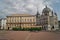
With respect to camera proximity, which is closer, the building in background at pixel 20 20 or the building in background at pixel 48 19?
the building in background at pixel 48 19

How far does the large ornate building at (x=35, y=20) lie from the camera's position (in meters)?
63.3

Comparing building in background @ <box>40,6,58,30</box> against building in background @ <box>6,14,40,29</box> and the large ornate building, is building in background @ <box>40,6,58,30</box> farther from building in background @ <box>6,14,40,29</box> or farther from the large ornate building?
building in background @ <box>6,14,40,29</box>

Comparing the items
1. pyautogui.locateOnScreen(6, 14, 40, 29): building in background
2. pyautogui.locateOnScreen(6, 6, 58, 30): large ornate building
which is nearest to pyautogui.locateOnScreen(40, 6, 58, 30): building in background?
pyautogui.locateOnScreen(6, 6, 58, 30): large ornate building

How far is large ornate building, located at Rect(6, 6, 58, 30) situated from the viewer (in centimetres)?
6326

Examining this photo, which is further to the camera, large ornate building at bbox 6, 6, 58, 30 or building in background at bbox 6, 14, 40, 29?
building in background at bbox 6, 14, 40, 29

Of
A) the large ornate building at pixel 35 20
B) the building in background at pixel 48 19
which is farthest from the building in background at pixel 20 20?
the building in background at pixel 48 19

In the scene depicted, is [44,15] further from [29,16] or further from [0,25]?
[0,25]

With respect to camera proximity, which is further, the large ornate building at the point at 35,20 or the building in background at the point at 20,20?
the building in background at the point at 20,20

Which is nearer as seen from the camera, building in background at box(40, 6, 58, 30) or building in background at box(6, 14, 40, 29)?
building in background at box(40, 6, 58, 30)

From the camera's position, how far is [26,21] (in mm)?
71625

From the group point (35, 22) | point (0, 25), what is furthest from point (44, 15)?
point (0, 25)

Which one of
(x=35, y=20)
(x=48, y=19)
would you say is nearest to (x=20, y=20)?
(x=35, y=20)

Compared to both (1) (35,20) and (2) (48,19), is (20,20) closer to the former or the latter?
(1) (35,20)

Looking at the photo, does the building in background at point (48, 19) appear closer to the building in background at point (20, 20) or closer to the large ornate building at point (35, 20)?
the large ornate building at point (35, 20)
